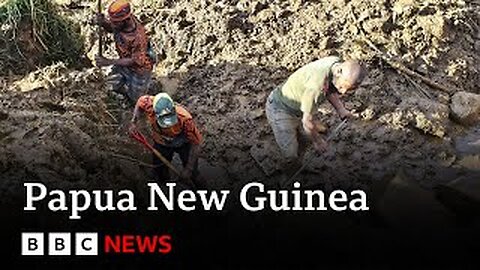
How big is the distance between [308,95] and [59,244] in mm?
1705

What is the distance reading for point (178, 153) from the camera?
553 centimetres

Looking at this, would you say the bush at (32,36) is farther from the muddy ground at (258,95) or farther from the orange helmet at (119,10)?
the orange helmet at (119,10)

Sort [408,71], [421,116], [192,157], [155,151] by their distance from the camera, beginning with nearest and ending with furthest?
[192,157] → [155,151] → [421,116] → [408,71]

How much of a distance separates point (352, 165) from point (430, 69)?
47.9 inches

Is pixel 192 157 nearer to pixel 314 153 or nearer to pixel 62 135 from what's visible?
pixel 62 135

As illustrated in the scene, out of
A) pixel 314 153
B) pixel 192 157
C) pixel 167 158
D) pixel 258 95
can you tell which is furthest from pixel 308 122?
pixel 258 95

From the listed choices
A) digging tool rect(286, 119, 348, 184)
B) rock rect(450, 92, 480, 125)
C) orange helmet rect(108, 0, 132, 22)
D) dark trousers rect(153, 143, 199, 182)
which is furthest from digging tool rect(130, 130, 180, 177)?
rock rect(450, 92, 480, 125)

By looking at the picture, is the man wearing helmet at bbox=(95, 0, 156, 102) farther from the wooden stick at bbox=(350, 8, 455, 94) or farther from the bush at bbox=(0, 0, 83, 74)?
the wooden stick at bbox=(350, 8, 455, 94)

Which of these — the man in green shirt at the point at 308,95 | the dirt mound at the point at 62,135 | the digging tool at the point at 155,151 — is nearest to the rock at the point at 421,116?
the man in green shirt at the point at 308,95

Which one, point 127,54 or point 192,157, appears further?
point 127,54

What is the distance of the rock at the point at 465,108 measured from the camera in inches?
258

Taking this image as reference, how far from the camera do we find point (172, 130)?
17.3 feet

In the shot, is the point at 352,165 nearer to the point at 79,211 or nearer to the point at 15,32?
the point at 79,211

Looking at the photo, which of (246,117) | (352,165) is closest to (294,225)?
(352,165)
